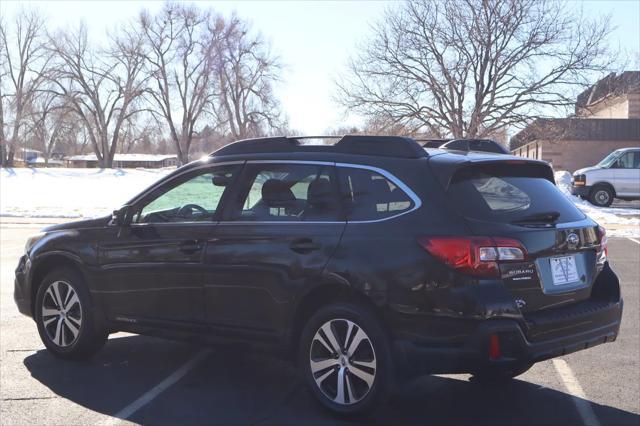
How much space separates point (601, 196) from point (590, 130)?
20.2 metres

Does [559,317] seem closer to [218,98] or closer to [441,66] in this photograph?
[441,66]

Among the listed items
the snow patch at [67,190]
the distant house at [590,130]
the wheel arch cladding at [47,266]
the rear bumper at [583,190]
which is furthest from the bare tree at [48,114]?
the wheel arch cladding at [47,266]

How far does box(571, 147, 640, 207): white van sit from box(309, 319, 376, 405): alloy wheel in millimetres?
24444

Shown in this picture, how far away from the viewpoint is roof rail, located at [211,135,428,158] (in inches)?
193

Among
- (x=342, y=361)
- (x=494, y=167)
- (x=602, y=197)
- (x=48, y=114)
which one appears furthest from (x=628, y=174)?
(x=48, y=114)

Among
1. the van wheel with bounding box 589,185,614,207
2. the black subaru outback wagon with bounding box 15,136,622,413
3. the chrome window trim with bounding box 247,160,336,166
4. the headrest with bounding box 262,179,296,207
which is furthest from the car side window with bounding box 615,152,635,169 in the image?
the headrest with bounding box 262,179,296,207

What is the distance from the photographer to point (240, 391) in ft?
17.8

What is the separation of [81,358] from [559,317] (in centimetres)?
382

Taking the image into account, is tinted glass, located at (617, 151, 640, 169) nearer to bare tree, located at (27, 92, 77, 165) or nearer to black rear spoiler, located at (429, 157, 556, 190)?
black rear spoiler, located at (429, 157, 556, 190)

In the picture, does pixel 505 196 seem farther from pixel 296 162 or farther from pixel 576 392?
pixel 576 392

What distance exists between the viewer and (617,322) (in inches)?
200

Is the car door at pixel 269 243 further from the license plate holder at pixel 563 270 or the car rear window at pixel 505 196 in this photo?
the license plate holder at pixel 563 270

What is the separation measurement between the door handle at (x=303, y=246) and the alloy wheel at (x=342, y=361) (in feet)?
1.59

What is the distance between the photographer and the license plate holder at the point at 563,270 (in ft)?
15.1
